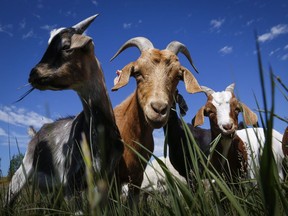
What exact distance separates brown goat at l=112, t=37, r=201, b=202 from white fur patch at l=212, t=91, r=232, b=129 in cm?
83

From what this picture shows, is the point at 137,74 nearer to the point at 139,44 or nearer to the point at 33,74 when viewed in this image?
the point at 139,44

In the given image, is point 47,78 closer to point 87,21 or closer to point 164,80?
point 87,21

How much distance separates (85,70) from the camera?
364 centimetres

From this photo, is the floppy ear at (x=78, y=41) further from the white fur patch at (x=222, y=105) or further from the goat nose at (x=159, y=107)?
the white fur patch at (x=222, y=105)

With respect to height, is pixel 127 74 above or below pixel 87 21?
below

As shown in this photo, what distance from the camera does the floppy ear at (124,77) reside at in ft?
14.6

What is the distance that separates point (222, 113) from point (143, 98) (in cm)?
180

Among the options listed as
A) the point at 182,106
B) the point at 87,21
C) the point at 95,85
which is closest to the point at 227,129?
the point at 182,106

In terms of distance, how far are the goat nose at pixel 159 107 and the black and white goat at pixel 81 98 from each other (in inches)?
22.2

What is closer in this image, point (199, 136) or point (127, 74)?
point (127, 74)

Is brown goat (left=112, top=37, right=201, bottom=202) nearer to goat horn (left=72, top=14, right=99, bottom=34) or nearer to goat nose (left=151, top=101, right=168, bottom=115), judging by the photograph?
goat nose (left=151, top=101, right=168, bottom=115)

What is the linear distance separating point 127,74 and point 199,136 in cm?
260

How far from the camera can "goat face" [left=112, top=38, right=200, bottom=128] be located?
3.69 metres

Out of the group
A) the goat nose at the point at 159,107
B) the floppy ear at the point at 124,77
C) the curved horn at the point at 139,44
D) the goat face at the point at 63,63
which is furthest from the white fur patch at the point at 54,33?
the curved horn at the point at 139,44
